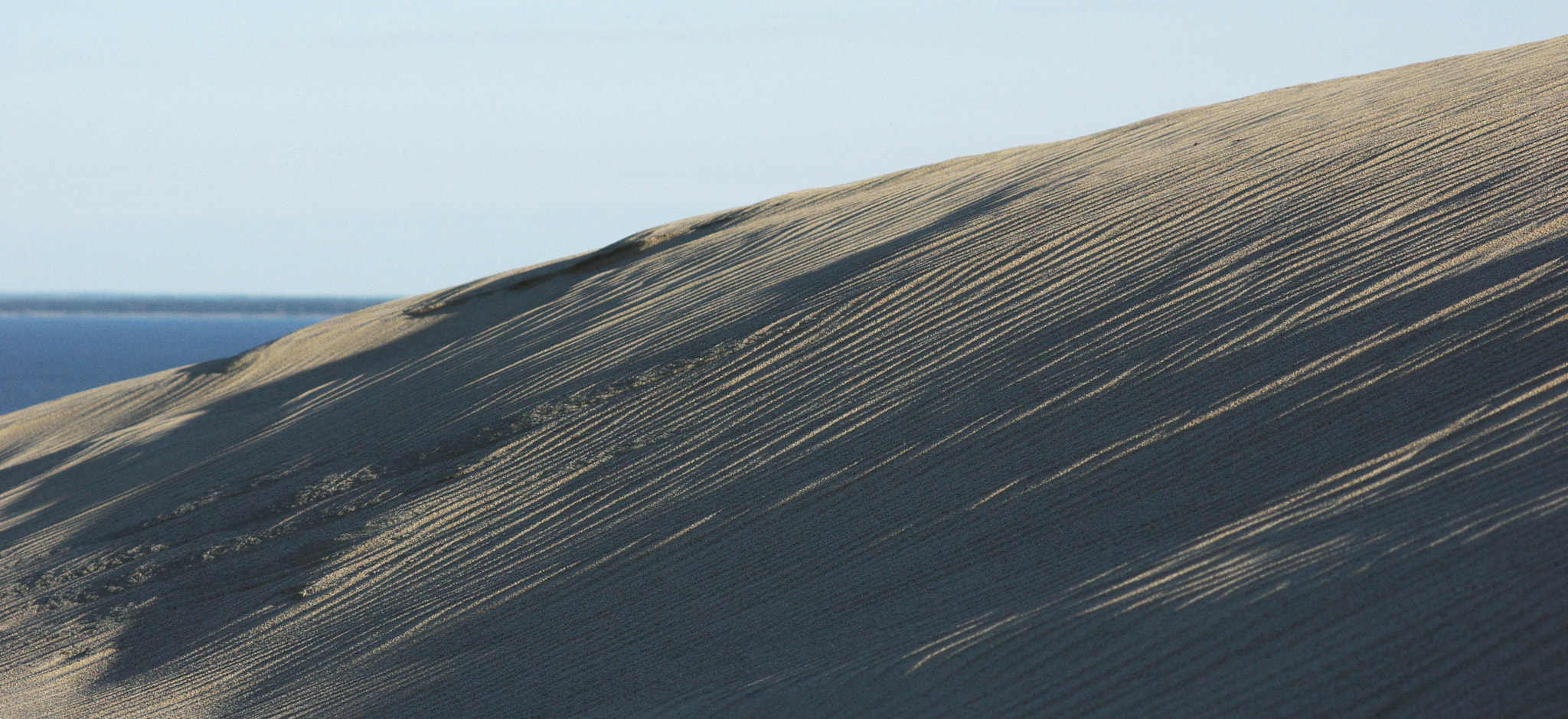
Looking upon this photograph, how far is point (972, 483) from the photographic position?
543 centimetres

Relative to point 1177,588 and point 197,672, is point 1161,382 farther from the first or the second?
point 197,672

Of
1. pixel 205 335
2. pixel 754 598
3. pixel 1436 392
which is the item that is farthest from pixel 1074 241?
pixel 205 335

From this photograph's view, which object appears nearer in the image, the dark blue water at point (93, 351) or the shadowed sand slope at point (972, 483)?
the shadowed sand slope at point (972, 483)

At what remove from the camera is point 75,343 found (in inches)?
3765

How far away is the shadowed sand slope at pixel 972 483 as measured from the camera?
3.81 meters

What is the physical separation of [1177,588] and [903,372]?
2.83 m

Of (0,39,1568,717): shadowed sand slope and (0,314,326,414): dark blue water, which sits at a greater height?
(0,314,326,414): dark blue water

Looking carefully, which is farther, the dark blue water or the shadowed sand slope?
the dark blue water

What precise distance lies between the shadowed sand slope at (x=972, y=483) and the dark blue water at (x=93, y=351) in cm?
2952

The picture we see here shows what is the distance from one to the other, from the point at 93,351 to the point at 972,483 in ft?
303

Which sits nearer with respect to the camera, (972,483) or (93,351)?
(972,483)

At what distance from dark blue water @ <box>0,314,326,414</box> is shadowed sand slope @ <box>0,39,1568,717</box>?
29519mm

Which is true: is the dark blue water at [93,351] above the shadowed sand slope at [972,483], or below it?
above

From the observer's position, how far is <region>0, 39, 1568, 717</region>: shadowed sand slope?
3.81m
